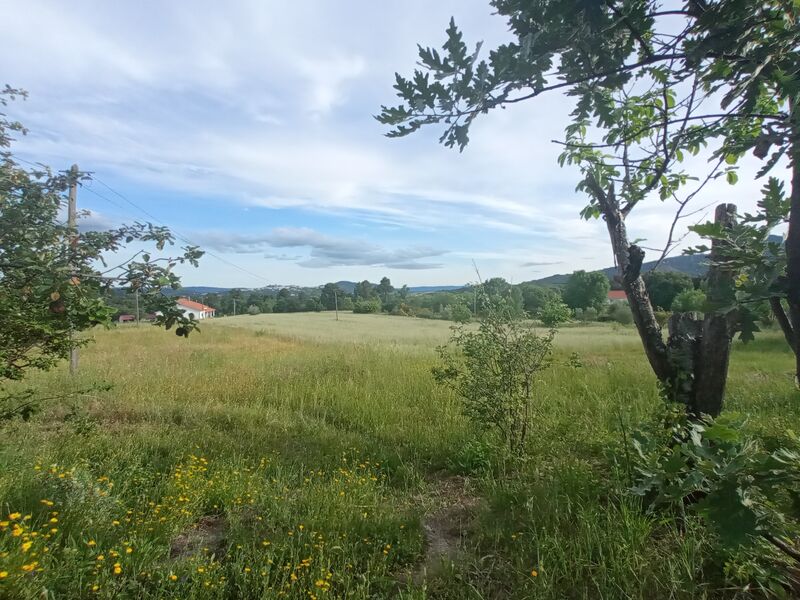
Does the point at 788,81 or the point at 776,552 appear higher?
the point at 788,81

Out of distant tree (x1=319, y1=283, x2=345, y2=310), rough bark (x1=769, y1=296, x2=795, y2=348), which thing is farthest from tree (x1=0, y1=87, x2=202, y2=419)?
distant tree (x1=319, y1=283, x2=345, y2=310)

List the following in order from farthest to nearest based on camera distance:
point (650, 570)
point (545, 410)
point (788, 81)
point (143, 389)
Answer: point (143, 389), point (545, 410), point (650, 570), point (788, 81)

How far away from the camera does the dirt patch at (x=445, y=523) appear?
2.75 metres

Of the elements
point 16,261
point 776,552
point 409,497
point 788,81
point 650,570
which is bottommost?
point 409,497

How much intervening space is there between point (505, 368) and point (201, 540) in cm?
309

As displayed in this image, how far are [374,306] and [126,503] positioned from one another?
171 ft

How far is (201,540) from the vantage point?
2.89 m

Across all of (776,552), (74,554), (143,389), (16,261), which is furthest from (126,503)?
(143,389)

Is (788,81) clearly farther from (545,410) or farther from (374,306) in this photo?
(374,306)

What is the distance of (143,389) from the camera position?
7.44 m

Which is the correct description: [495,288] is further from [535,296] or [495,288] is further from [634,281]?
[634,281]

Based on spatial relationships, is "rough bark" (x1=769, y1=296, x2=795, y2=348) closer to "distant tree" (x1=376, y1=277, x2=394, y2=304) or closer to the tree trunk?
the tree trunk

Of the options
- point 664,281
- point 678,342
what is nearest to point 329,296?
point 664,281

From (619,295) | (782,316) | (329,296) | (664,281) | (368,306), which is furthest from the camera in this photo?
(329,296)
